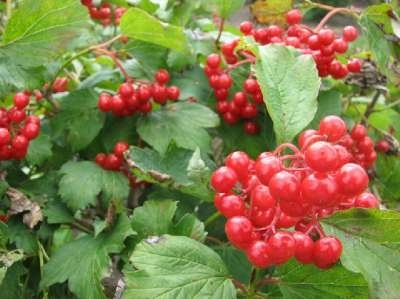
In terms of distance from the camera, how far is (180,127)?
61.9 inches

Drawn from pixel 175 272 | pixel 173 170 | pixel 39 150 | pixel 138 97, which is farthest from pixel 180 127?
pixel 175 272

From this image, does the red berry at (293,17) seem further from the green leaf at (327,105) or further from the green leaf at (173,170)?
the green leaf at (173,170)

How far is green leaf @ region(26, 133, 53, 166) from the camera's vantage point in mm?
1543

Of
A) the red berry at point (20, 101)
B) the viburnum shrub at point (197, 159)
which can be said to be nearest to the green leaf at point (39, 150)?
the viburnum shrub at point (197, 159)

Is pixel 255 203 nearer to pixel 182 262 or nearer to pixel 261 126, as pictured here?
pixel 182 262

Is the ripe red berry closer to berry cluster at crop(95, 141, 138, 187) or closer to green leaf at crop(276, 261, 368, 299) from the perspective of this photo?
green leaf at crop(276, 261, 368, 299)

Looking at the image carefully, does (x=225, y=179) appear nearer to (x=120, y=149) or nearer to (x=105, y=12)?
(x=120, y=149)

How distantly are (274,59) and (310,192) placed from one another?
36cm

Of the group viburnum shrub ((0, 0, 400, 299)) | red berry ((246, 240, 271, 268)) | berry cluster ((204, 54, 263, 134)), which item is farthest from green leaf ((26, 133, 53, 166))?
red berry ((246, 240, 271, 268))

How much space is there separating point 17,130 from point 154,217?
0.44 m

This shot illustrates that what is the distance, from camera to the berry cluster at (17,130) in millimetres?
1412

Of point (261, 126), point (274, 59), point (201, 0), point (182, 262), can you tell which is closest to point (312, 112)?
point (274, 59)

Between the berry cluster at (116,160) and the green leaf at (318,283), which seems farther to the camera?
the berry cluster at (116,160)

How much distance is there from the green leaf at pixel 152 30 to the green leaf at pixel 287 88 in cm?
39
